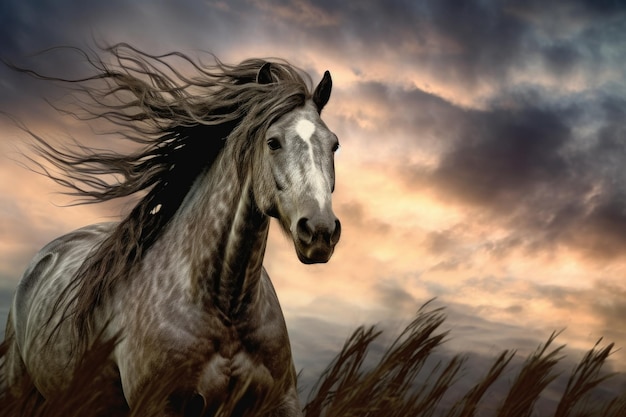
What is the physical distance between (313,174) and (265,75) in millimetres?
1181

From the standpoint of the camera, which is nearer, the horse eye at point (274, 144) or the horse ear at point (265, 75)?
the horse eye at point (274, 144)

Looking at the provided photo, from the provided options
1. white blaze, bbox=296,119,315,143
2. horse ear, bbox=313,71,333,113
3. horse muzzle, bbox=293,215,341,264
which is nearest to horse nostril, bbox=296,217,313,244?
horse muzzle, bbox=293,215,341,264

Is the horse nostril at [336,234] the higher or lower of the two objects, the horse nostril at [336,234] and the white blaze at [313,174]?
the lower

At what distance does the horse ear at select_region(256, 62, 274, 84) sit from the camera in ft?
14.1

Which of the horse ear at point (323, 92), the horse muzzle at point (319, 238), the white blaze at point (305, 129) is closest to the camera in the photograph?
the horse muzzle at point (319, 238)

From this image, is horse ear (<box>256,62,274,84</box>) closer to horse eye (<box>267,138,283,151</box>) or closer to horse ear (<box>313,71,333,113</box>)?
horse ear (<box>313,71,333,113</box>)

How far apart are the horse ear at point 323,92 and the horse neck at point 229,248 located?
0.66 m

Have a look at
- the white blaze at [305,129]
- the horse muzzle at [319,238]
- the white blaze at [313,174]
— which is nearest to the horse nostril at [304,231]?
the horse muzzle at [319,238]

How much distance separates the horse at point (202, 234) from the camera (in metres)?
3.61

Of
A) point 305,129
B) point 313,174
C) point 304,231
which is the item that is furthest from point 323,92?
point 304,231

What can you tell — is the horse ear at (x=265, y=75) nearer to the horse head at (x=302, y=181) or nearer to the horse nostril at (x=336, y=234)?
the horse head at (x=302, y=181)

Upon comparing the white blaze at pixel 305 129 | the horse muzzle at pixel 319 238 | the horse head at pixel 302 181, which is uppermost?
the white blaze at pixel 305 129

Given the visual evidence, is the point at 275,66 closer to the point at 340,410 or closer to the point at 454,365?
the point at 454,365

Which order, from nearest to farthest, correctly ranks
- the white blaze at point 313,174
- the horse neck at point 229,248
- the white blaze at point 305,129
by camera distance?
the white blaze at point 313,174, the white blaze at point 305,129, the horse neck at point 229,248
